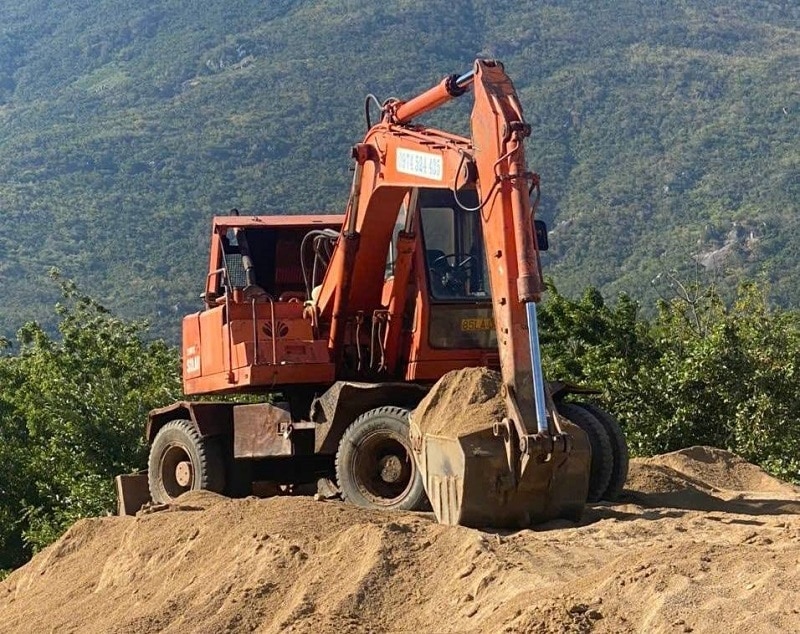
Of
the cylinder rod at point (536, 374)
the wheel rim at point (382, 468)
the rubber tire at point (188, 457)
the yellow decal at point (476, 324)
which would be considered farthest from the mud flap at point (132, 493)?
the cylinder rod at point (536, 374)

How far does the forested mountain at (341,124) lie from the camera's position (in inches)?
2781

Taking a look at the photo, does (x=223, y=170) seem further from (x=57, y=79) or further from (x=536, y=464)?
(x=536, y=464)

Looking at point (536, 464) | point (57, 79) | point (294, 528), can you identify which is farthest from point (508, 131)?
point (57, 79)

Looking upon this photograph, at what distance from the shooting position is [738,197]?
75.1 m

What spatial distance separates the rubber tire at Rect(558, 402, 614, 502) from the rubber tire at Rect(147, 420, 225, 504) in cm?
372

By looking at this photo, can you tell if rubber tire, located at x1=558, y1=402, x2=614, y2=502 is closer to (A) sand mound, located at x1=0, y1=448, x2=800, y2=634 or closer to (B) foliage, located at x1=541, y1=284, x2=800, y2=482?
(A) sand mound, located at x1=0, y1=448, x2=800, y2=634

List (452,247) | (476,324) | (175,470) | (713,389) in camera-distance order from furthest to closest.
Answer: (713,389), (175,470), (452,247), (476,324)

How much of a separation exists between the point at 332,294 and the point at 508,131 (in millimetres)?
3414

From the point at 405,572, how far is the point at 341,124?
8512 centimetres

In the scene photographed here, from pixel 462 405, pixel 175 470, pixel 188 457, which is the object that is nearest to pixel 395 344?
pixel 462 405

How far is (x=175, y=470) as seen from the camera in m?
15.7

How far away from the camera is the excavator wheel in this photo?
41.2 feet

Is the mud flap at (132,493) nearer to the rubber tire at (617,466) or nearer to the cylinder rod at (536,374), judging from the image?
the rubber tire at (617,466)

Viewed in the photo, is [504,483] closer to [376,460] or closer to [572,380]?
[376,460]
